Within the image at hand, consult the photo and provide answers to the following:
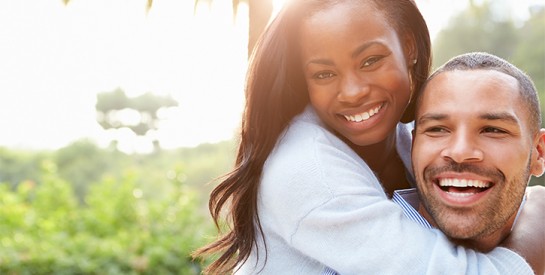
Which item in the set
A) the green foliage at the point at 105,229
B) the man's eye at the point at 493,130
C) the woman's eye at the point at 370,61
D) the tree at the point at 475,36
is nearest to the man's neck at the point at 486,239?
the man's eye at the point at 493,130

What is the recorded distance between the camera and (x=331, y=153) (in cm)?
185

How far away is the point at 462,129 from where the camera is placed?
67.5 inches

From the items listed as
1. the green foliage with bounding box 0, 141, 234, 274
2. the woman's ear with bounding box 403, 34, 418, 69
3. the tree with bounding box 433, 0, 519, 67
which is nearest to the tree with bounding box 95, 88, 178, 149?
the tree with bounding box 433, 0, 519, 67

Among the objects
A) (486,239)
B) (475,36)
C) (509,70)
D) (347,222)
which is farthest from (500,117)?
(475,36)

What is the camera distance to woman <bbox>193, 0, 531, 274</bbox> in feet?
5.62

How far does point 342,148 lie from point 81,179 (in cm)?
1814

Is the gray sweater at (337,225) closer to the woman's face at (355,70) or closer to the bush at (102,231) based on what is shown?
the woman's face at (355,70)

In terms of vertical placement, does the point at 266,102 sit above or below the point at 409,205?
above

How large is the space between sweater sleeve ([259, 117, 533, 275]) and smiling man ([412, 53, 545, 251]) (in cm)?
8

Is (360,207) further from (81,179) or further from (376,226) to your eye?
(81,179)

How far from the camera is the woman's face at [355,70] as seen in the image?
1908 millimetres

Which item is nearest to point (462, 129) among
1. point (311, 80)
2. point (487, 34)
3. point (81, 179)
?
point (311, 80)

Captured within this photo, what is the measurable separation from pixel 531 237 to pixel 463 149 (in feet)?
1.15

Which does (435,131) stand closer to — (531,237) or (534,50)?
(531,237)
